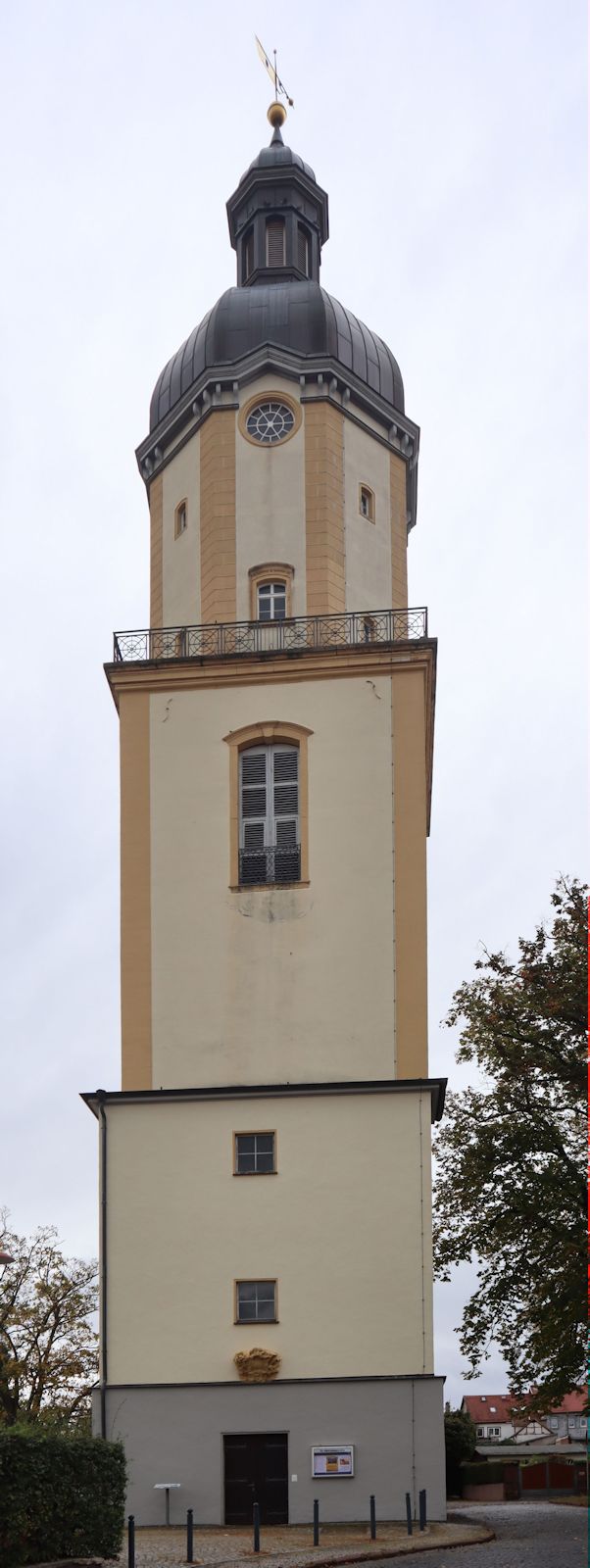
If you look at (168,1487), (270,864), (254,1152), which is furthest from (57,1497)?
(270,864)

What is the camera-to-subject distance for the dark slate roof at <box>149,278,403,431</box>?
31.9 meters

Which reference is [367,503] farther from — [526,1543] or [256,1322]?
[526,1543]

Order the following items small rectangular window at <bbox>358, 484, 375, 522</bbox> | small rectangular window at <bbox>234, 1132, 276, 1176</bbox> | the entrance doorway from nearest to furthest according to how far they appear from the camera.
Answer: the entrance doorway < small rectangular window at <bbox>234, 1132, 276, 1176</bbox> < small rectangular window at <bbox>358, 484, 375, 522</bbox>

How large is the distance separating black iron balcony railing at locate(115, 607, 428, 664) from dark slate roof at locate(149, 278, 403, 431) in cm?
464

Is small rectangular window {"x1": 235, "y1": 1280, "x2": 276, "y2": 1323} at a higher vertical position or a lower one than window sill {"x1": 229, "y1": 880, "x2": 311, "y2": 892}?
lower

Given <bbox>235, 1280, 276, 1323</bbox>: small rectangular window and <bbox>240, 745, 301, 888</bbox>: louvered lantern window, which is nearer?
<bbox>235, 1280, 276, 1323</bbox>: small rectangular window

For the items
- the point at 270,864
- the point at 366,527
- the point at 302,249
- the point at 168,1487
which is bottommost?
the point at 168,1487

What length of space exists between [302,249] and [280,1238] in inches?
724

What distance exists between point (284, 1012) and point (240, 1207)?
2849 mm

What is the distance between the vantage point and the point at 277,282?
34.1 metres

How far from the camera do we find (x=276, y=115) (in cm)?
3788

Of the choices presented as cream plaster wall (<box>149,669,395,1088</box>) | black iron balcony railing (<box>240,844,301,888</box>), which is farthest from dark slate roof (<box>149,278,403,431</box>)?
black iron balcony railing (<box>240,844,301,888</box>)

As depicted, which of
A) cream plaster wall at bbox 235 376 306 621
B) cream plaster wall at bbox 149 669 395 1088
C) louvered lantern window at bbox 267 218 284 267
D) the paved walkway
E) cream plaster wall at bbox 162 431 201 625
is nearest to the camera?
the paved walkway

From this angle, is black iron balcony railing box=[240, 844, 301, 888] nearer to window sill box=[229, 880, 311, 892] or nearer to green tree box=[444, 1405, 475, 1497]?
window sill box=[229, 880, 311, 892]
